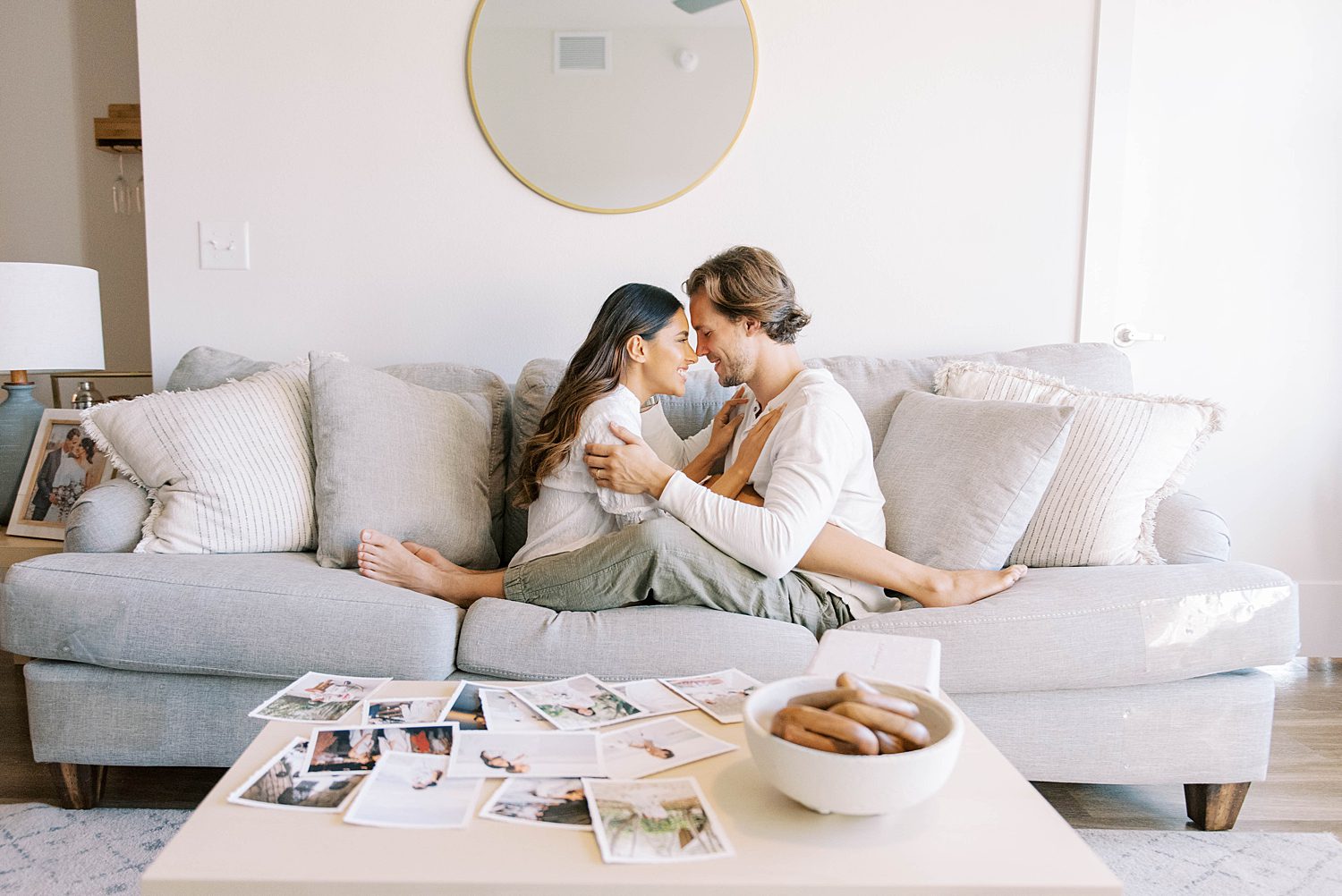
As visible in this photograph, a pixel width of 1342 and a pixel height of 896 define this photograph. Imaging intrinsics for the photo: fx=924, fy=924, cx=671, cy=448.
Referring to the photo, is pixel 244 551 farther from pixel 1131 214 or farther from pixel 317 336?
pixel 1131 214

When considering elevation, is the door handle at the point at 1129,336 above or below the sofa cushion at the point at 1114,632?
above

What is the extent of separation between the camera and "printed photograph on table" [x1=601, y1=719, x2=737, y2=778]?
948 mm

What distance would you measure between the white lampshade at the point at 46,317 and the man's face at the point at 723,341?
165 centimetres

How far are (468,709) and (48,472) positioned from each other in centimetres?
194

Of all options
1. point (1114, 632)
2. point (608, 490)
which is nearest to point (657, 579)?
point (608, 490)

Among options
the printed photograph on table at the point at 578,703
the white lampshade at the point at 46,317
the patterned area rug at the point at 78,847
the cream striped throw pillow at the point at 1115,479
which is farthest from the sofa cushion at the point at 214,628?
the cream striped throw pillow at the point at 1115,479

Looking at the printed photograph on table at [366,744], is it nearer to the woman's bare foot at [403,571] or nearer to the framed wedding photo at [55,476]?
the woman's bare foot at [403,571]

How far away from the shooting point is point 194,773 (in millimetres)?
1931

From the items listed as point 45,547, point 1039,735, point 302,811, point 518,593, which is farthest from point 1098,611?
point 45,547

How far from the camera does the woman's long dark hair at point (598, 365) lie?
191 cm

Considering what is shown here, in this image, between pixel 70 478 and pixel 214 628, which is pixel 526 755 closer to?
pixel 214 628

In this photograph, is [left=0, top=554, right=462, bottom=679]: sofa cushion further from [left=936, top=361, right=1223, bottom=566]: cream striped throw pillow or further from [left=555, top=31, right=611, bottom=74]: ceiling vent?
[left=555, top=31, right=611, bottom=74]: ceiling vent

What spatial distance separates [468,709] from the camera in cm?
A: 110

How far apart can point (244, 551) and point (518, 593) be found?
64cm
